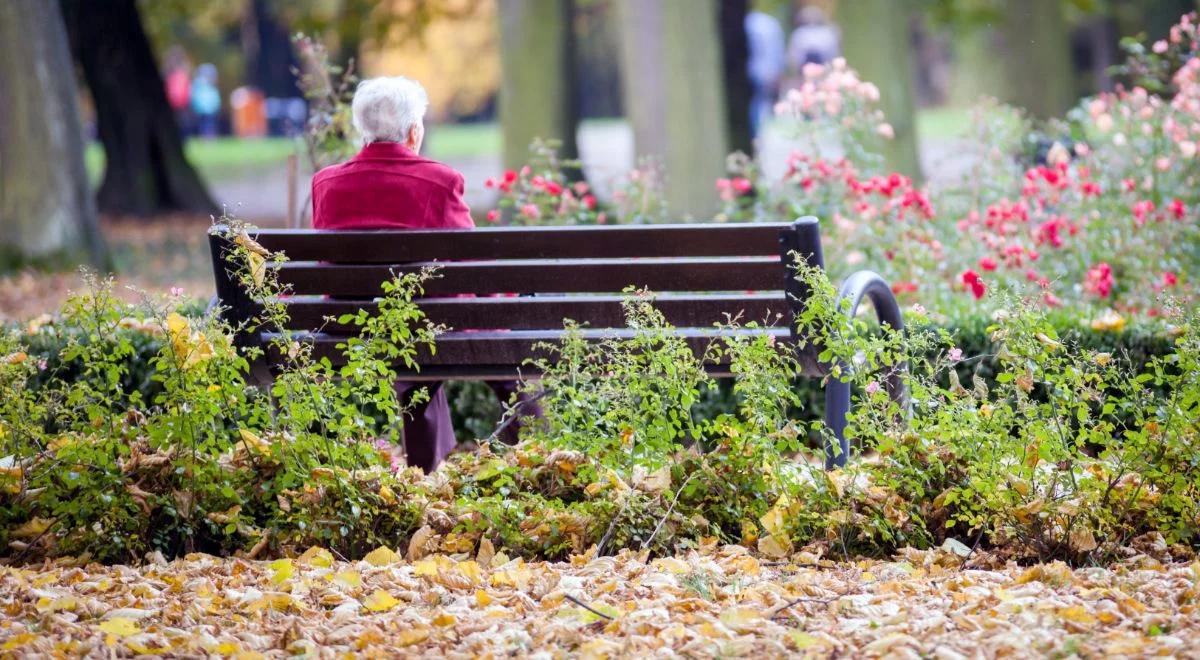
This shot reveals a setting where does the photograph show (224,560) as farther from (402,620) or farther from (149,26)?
(149,26)

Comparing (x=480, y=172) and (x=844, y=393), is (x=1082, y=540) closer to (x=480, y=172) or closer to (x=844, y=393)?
(x=844, y=393)

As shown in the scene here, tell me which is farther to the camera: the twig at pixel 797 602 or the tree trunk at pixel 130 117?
the tree trunk at pixel 130 117

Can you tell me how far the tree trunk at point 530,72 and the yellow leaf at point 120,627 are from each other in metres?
11.8

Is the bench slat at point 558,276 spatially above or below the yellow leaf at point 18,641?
above

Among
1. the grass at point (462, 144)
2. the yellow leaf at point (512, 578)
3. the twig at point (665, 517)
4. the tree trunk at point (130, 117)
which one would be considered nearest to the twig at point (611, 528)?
the twig at point (665, 517)

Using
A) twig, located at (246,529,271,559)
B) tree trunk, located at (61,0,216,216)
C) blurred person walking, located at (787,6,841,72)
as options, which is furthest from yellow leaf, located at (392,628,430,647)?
blurred person walking, located at (787,6,841,72)

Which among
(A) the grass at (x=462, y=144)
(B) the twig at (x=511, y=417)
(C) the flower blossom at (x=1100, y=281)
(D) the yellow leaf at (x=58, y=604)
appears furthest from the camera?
(A) the grass at (x=462, y=144)

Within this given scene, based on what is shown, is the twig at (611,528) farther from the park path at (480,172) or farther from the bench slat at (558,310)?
the park path at (480,172)

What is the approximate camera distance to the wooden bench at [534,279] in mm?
4480

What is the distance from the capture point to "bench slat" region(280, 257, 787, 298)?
452 centimetres

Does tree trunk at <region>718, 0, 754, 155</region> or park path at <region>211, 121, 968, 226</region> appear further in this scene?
park path at <region>211, 121, 968, 226</region>

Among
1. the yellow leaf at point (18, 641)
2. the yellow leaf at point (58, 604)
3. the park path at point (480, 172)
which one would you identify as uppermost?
the park path at point (480, 172)

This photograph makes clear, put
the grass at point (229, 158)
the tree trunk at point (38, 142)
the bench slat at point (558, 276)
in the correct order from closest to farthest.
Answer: the bench slat at point (558, 276), the tree trunk at point (38, 142), the grass at point (229, 158)

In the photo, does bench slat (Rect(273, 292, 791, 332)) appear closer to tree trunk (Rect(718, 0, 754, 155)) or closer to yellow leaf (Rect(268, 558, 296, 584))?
yellow leaf (Rect(268, 558, 296, 584))
